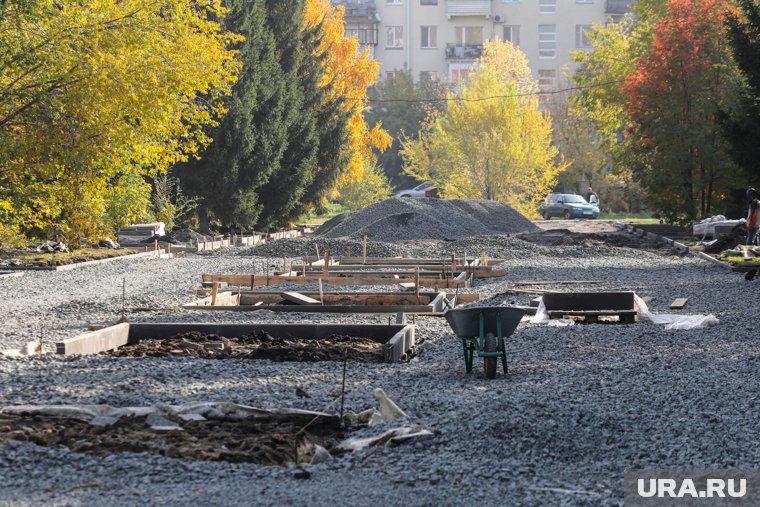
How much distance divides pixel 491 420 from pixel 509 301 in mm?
8933

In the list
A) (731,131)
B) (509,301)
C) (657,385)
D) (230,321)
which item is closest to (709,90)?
(731,131)

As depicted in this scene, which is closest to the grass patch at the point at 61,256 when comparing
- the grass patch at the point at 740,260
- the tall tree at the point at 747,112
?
the tall tree at the point at 747,112

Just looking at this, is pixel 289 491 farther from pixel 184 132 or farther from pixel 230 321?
pixel 184 132

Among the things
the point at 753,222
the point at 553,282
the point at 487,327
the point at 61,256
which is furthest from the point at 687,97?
the point at 487,327

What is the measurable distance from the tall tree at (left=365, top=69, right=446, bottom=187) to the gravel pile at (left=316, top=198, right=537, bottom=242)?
104 feet

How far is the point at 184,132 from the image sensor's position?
82.5ft

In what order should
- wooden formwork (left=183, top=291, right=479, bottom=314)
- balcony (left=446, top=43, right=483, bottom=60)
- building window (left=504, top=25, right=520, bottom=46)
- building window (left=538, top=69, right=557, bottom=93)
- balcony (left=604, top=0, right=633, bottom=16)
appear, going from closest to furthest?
wooden formwork (left=183, top=291, right=479, bottom=314)
building window (left=538, top=69, right=557, bottom=93)
balcony (left=604, top=0, right=633, bottom=16)
building window (left=504, top=25, right=520, bottom=46)
balcony (left=446, top=43, right=483, bottom=60)

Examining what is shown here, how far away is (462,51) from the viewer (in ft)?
253

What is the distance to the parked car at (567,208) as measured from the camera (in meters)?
56.3

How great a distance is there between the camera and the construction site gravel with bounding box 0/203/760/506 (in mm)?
5809

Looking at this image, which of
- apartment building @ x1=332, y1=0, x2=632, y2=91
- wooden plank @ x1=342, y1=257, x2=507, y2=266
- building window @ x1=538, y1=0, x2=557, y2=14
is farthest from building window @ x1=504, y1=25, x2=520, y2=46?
wooden plank @ x1=342, y1=257, x2=507, y2=266

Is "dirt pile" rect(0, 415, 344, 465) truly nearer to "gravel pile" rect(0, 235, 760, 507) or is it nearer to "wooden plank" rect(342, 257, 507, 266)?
"gravel pile" rect(0, 235, 760, 507)

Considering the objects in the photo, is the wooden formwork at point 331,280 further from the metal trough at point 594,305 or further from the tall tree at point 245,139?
the tall tree at point 245,139

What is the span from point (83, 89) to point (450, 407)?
15.0 meters
